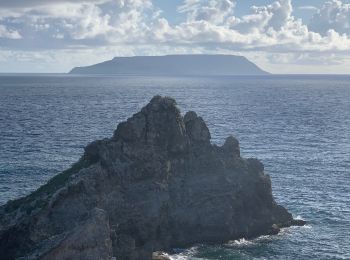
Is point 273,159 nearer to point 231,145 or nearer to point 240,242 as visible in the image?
point 231,145

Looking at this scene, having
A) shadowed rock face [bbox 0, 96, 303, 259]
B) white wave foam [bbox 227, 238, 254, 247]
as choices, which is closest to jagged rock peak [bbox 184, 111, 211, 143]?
shadowed rock face [bbox 0, 96, 303, 259]

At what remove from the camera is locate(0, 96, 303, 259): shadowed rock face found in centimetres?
6001

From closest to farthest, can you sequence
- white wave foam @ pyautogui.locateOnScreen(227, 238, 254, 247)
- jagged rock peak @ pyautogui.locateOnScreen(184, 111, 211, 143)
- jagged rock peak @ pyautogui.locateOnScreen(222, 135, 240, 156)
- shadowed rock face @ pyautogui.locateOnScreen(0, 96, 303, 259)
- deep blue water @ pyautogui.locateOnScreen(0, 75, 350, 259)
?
shadowed rock face @ pyautogui.locateOnScreen(0, 96, 303, 259) → deep blue water @ pyautogui.locateOnScreen(0, 75, 350, 259) → white wave foam @ pyautogui.locateOnScreen(227, 238, 254, 247) → jagged rock peak @ pyautogui.locateOnScreen(184, 111, 211, 143) → jagged rock peak @ pyautogui.locateOnScreen(222, 135, 240, 156)

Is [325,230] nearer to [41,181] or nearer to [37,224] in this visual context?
[37,224]

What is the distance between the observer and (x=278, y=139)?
136m

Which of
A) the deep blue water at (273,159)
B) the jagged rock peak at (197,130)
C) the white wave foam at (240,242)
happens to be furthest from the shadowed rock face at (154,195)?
the deep blue water at (273,159)

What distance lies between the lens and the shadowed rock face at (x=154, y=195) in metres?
60.0

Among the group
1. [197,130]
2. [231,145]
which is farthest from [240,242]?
[197,130]

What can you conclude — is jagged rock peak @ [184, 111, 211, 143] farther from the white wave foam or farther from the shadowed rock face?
the white wave foam

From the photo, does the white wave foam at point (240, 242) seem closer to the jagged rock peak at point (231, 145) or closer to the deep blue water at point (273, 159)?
the deep blue water at point (273, 159)

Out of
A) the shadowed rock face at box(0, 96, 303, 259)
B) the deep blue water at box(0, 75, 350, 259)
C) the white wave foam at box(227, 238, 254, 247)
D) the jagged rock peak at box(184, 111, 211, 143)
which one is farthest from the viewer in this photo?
the jagged rock peak at box(184, 111, 211, 143)

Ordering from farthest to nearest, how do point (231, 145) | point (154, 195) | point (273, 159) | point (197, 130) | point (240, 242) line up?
1. point (273, 159)
2. point (231, 145)
3. point (197, 130)
4. point (240, 242)
5. point (154, 195)

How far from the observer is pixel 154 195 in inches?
2640

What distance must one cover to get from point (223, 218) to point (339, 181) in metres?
35.0
